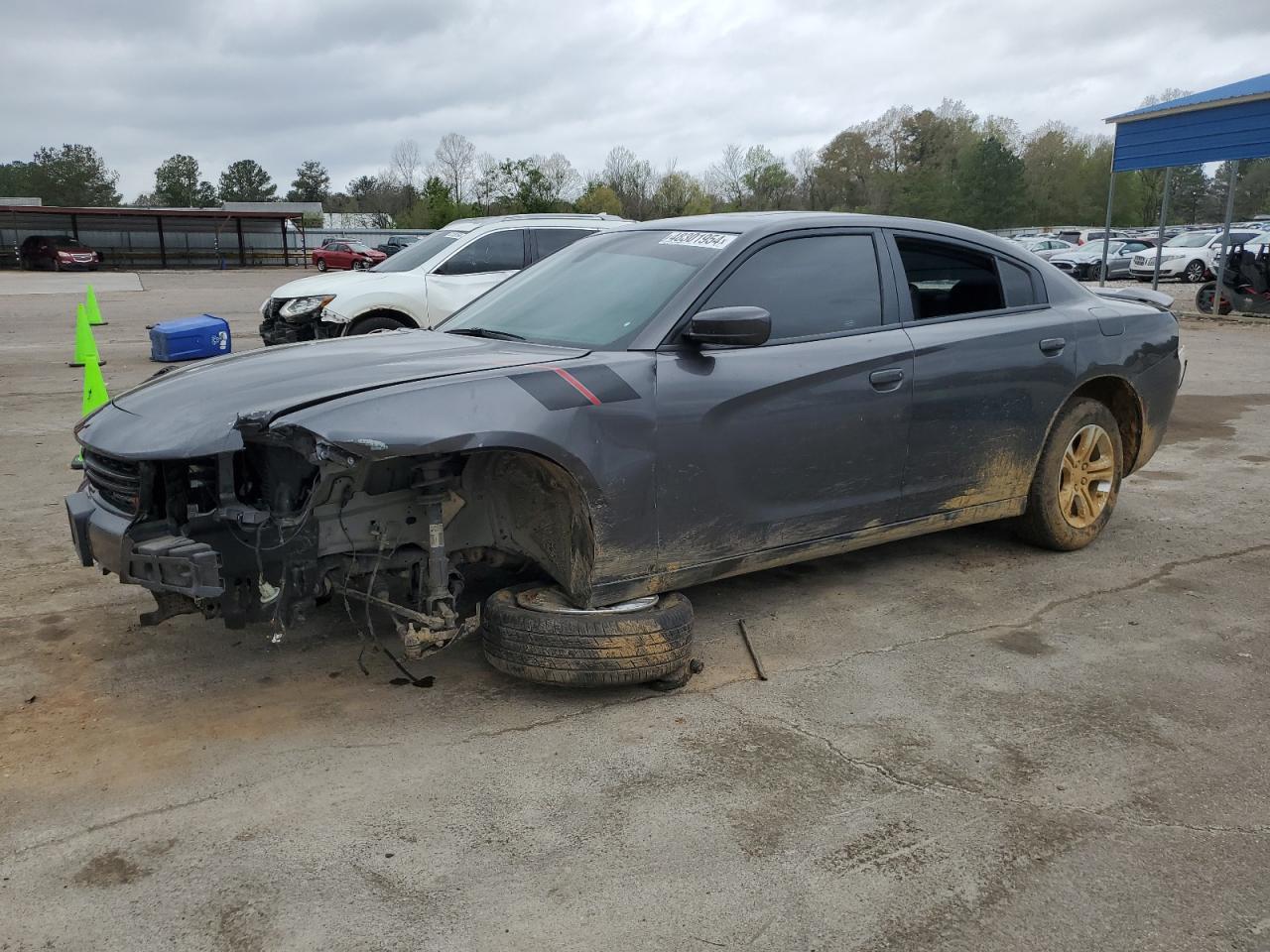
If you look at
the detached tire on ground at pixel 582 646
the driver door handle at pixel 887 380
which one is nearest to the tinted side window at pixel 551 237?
the driver door handle at pixel 887 380

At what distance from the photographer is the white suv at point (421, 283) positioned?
32.1ft

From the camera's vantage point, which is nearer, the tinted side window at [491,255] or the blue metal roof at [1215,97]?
the tinted side window at [491,255]

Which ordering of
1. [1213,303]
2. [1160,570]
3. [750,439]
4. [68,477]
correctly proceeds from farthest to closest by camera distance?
[1213,303] < [68,477] < [1160,570] < [750,439]

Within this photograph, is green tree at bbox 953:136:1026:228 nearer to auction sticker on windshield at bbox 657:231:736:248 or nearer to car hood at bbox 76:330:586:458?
auction sticker on windshield at bbox 657:231:736:248

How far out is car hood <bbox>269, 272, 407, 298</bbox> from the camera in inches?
388

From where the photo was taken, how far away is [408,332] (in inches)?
178

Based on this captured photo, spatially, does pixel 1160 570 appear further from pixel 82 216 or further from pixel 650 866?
pixel 82 216

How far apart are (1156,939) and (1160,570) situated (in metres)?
3.06

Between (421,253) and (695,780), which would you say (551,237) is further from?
(695,780)

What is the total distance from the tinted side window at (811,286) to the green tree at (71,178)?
83.3 meters

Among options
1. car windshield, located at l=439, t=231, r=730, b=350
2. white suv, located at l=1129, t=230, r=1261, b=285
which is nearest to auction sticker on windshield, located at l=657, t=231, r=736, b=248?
car windshield, located at l=439, t=231, r=730, b=350

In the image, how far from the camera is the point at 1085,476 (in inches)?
202

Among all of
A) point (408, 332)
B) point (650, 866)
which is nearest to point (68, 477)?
point (408, 332)

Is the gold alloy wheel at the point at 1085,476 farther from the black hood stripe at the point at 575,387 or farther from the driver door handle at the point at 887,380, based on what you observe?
the black hood stripe at the point at 575,387
